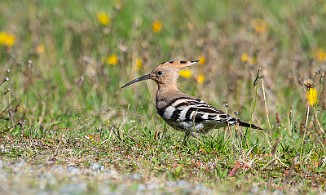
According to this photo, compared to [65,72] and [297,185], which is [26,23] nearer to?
[65,72]

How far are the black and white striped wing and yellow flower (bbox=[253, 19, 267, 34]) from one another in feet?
9.29

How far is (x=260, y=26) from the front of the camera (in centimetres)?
885

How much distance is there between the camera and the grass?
5.07 metres

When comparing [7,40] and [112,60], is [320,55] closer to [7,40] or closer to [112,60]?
[112,60]

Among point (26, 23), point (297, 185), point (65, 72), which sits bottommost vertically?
point (297, 185)

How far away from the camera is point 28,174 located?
4414 millimetres

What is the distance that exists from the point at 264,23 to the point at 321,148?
13.4ft

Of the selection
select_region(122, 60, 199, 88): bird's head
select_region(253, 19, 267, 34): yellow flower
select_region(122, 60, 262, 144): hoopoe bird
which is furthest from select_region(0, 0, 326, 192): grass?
select_region(122, 60, 199, 88): bird's head

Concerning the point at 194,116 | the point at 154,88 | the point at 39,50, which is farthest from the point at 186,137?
the point at 39,50

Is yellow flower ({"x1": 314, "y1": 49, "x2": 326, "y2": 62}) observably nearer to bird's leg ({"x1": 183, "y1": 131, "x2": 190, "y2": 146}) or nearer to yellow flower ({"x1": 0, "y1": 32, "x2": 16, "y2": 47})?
bird's leg ({"x1": 183, "y1": 131, "x2": 190, "y2": 146})

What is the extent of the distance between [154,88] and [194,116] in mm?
2008

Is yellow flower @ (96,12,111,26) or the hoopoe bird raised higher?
yellow flower @ (96,12,111,26)

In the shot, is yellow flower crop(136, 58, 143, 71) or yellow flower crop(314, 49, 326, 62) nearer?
yellow flower crop(136, 58, 143, 71)

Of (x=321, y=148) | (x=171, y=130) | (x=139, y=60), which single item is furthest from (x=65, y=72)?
(x=321, y=148)
